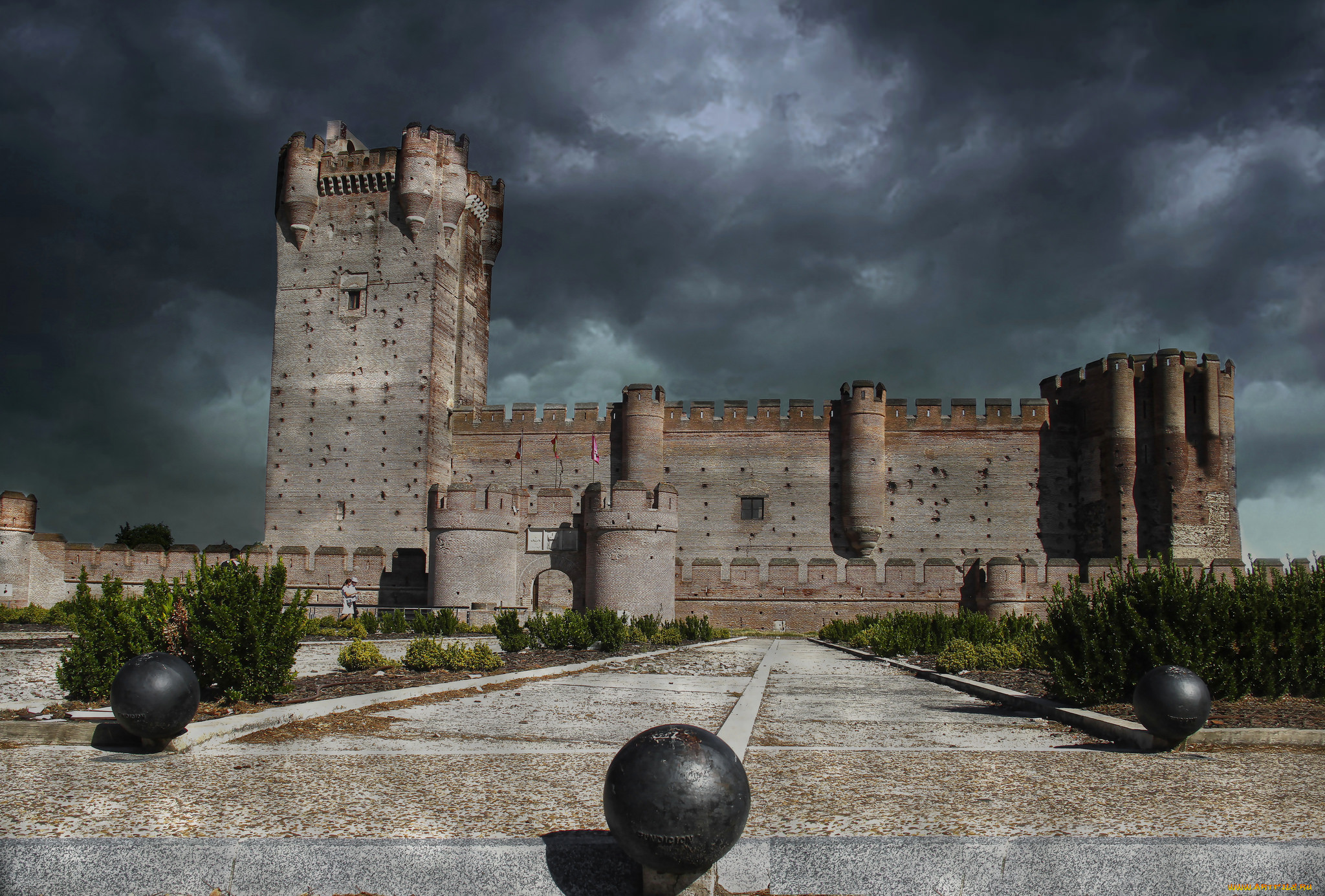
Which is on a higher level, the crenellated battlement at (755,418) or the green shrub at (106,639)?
the crenellated battlement at (755,418)

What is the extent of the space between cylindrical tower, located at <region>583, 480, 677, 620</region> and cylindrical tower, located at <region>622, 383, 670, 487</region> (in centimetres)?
658

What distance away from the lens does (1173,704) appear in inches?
230

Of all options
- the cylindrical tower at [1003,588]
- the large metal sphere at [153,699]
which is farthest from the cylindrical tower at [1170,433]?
the large metal sphere at [153,699]

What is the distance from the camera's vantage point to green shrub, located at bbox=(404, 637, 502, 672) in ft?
35.8

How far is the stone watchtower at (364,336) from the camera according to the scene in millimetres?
32656

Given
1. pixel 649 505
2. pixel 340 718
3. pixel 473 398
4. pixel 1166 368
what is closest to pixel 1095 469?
pixel 1166 368

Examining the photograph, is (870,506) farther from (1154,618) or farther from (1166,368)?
(1154,618)

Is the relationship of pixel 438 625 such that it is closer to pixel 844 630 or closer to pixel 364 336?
pixel 844 630

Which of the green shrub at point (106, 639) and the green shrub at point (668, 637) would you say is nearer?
the green shrub at point (106, 639)

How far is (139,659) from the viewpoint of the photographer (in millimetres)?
5516

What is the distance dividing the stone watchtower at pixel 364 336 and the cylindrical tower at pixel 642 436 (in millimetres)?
6470

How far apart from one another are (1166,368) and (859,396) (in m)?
9.80

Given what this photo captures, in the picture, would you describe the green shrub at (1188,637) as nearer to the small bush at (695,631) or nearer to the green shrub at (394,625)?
the small bush at (695,631)

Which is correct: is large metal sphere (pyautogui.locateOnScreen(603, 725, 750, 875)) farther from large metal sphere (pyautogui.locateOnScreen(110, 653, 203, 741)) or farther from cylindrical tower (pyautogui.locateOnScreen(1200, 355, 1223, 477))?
cylindrical tower (pyautogui.locateOnScreen(1200, 355, 1223, 477))
